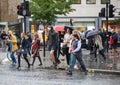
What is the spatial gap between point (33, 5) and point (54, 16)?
2315 millimetres

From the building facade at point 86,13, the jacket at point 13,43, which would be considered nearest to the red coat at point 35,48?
the jacket at point 13,43

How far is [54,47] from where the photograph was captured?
857 inches

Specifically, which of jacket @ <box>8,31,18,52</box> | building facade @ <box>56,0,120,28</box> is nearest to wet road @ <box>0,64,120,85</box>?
jacket @ <box>8,31,18,52</box>

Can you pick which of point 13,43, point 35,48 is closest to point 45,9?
point 13,43

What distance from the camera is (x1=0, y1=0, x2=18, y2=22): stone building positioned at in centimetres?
5962

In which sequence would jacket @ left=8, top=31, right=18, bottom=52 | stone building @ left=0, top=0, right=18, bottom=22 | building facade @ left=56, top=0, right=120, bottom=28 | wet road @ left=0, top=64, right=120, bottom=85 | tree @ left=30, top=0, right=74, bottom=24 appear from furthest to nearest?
stone building @ left=0, top=0, right=18, bottom=22 < building facade @ left=56, top=0, right=120, bottom=28 < tree @ left=30, top=0, right=74, bottom=24 < jacket @ left=8, top=31, right=18, bottom=52 < wet road @ left=0, top=64, right=120, bottom=85

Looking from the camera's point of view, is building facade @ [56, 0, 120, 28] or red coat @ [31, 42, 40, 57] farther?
building facade @ [56, 0, 120, 28]

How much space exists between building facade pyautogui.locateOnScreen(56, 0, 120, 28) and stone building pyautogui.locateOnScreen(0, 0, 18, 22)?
5842mm

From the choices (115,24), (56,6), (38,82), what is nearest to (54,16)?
(56,6)

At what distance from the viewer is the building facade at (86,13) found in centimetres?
5759

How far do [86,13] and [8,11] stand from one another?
9403 mm

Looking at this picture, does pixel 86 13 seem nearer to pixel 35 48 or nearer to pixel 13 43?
pixel 13 43

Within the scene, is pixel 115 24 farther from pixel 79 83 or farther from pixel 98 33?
pixel 79 83

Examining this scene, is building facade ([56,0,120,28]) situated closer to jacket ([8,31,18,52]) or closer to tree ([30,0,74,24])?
tree ([30,0,74,24])
